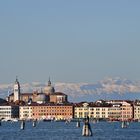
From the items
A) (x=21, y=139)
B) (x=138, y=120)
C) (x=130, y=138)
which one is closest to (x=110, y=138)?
(x=130, y=138)

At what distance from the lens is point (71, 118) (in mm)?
199250

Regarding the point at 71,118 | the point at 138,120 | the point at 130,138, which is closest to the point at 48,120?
the point at 71,118

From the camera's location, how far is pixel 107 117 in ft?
655

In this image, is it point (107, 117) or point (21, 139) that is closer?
point (21, 139)

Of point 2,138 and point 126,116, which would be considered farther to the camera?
point 126,116

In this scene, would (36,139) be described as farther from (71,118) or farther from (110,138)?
(71,118)

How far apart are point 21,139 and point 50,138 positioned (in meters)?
3.08

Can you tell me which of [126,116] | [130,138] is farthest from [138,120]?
[130,138]

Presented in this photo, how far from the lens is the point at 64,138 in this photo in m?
83.4

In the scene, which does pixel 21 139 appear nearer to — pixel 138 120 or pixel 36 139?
pixel 36 139

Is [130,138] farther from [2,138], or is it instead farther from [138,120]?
[138,120]

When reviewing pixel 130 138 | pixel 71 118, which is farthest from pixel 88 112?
Answer: pixel 130 138

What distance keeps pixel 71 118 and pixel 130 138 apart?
377ft

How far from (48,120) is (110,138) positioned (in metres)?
113
